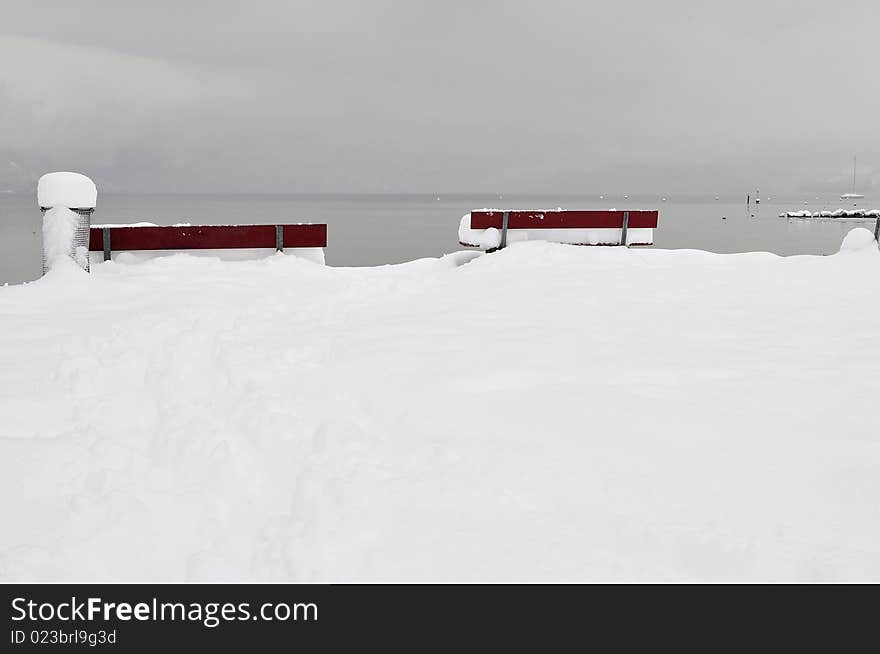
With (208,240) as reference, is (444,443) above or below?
below

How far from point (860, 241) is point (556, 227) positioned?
20.7 feet

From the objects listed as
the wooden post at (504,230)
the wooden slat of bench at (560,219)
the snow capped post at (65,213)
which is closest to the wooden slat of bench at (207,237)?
the snow capped post at (65,213)

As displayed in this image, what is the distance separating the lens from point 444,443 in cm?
454

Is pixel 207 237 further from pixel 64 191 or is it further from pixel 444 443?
pixel 444 443

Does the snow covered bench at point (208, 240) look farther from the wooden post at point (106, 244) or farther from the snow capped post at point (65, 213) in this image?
the snow capped post at point (65, 213)

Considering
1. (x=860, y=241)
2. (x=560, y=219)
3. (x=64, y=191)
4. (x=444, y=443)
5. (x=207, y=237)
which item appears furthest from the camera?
(x=560, y=219)

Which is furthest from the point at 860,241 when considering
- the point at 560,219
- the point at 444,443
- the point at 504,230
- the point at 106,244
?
the point at 106,244

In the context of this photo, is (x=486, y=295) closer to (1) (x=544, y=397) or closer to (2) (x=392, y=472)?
(1) (x=544, y=397)

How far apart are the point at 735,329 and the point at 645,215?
7886mm

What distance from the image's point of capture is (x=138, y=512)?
3.80 m

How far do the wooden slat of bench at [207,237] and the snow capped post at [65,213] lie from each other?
978 mm

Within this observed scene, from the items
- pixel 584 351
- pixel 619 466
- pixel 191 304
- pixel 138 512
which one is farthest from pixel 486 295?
pixel 138 512

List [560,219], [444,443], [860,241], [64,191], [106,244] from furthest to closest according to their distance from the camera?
1. [560,219]
2. [860,241]
3. [106,244]
4. [64,191]
5. [444,443]
